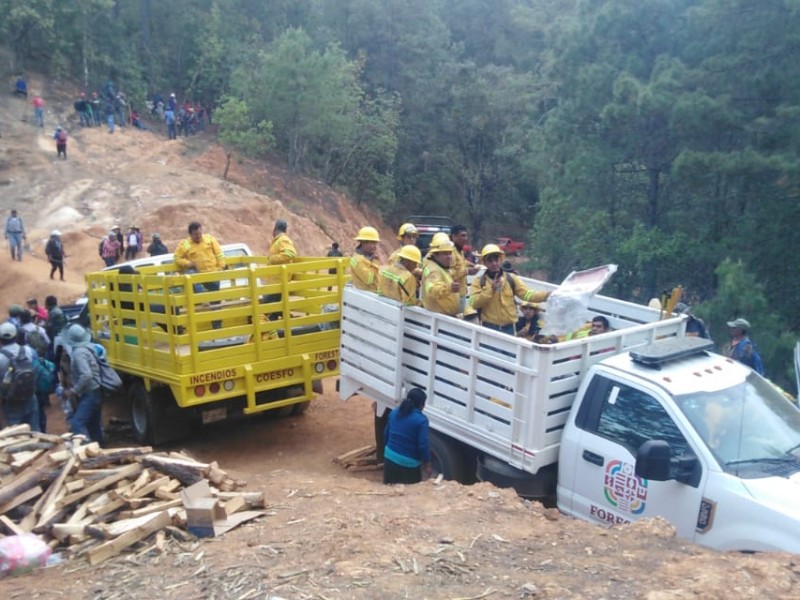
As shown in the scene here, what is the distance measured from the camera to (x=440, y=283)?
6.95 meters

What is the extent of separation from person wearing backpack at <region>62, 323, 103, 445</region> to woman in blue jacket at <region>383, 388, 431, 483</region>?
353 cm

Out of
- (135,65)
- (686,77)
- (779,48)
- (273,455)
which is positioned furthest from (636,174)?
(135,65)

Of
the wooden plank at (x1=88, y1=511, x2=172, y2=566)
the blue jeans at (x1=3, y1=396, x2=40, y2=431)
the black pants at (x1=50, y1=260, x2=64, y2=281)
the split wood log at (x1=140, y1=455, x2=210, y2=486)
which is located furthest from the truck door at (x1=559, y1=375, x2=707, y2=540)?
the black pants at (x1=50, y1=260, x2=64, y2=281)

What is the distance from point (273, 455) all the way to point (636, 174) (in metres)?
14.3

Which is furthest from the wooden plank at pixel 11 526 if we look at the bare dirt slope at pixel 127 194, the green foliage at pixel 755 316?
the bare dirt slope at pixel 127 194

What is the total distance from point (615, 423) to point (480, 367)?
1.19 metres

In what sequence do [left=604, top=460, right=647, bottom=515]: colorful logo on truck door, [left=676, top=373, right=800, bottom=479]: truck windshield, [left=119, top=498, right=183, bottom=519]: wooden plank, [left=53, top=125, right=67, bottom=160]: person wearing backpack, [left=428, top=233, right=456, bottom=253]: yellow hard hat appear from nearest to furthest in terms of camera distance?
[left=676, top=373, right=800, bottom=479]: truck windshield → [left=604, top=460, right=647, bottom=515]: colorful logo on truck door → [left=119, top=498, right=183, bottom=519]: wooden plank → [left=428, top=233, right=456, bottom=253]: yellow hard hat → [left=53, top=125, right=67, bottom=160]: person wearing backpack

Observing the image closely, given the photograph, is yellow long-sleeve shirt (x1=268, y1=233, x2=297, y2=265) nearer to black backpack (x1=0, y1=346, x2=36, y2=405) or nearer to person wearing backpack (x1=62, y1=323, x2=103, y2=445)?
person wearing backpack (x1=62, y1=323, x2=103, y2=445)

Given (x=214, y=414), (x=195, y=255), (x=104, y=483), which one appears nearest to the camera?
(x=104, y=483)

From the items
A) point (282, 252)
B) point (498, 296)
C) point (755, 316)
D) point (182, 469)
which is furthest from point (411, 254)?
point (755, 316)

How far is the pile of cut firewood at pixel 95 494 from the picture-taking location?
5.07 meters

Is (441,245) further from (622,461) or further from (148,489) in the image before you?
(148,489)

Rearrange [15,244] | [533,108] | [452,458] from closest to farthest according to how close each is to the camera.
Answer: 1. [452,458]
2. [15,244]
3. [533,108]

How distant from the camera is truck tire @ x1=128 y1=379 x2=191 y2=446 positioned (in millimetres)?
8781
